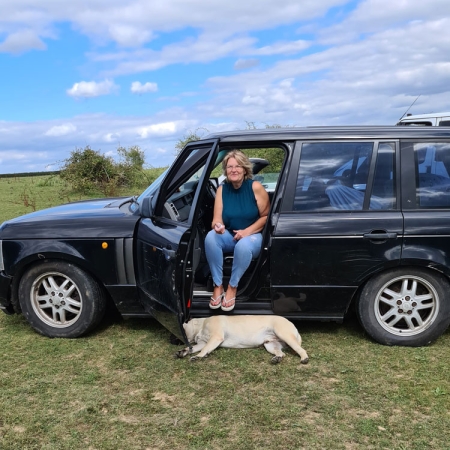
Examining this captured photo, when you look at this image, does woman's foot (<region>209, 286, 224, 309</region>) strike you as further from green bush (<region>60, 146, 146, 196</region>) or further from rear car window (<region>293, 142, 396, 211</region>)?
green bush (<region>60, 146, 146, 196</region>)

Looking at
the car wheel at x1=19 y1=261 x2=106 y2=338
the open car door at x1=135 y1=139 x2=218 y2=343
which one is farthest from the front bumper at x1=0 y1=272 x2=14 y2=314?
the open car door at x1=135 y1=139 x2=218 y2=343

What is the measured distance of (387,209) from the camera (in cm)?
381

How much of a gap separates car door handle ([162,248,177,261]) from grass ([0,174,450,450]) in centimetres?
90

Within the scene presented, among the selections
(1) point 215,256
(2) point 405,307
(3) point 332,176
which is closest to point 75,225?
(1) point 215,256

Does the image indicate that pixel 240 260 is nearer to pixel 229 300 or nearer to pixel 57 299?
pixel 229 300

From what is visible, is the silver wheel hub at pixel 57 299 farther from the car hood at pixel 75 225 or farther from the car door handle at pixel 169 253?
the car door handle at pixel 169 253

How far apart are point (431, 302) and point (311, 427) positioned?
1.69 meters

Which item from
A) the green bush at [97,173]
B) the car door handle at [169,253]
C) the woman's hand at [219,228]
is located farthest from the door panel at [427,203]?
the green bush at [97,173]

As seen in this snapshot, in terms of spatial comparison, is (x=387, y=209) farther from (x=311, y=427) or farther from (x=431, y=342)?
(x=311, y=427)

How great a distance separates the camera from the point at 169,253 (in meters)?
3.58

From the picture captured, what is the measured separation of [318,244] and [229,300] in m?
0.91

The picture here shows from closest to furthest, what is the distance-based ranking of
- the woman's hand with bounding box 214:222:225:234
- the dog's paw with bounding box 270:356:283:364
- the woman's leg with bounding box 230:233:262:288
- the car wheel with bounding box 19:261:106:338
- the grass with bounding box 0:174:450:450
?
the grass with bounding box 0:174:450:450, the dog's paw with bounding box 270:356:283:364, the woman's leg with bounding box 230:233:262:288, the woman's hand with bounding box 214:222:225:234, the car wheel with bounding box 19:261:106:338

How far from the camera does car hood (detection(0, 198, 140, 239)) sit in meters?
4.14

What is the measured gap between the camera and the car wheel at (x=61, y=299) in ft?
13.8
